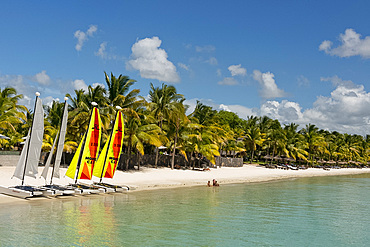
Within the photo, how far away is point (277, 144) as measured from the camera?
236 feet

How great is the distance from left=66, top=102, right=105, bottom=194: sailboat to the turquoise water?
100 cm

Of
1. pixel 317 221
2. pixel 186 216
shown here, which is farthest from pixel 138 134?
pixel 317 221

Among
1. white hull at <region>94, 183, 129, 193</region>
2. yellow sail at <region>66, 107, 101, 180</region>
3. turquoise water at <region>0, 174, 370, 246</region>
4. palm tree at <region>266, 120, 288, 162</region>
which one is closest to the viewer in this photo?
turquoise water at <region>0, 174, 370, 246</region>

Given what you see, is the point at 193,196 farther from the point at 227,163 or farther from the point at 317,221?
the point at 227,163

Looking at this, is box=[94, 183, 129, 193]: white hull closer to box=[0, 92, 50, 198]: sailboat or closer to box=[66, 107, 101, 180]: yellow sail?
box=[66, 107, 101, 180]: yellow sail

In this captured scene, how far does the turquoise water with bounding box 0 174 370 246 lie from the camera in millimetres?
12953

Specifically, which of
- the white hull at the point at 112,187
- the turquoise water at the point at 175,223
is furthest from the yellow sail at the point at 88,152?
the turquoise water at the point at 175,223

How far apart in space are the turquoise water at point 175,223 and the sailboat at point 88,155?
995 mm

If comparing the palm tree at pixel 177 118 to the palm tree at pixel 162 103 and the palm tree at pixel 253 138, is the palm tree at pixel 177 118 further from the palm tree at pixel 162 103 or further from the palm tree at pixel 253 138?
the palm tree at pixel 253 138

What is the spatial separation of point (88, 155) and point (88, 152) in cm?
20

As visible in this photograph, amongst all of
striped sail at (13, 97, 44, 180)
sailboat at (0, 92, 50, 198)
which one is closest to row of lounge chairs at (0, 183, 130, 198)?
sailboat at (0, 92, 50, 198)

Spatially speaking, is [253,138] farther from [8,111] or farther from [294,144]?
[8,111]

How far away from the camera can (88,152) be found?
2136 centimetres

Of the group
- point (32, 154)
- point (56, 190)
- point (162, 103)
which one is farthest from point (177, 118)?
point (32, 154)
